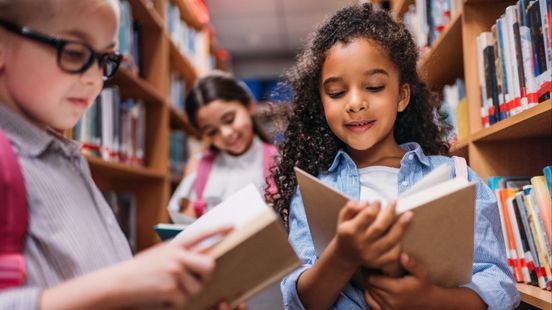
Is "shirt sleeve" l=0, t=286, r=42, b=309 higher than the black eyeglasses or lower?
lower

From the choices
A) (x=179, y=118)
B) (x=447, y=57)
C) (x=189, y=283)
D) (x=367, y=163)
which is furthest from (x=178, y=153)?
(x=189, y=283)

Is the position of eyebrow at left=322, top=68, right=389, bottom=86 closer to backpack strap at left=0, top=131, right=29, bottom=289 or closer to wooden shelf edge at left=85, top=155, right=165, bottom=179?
backpack strap at left=0, top=131, right=29, bottom=289

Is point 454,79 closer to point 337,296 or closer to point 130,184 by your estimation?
point 337,296

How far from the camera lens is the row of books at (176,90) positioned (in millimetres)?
3266

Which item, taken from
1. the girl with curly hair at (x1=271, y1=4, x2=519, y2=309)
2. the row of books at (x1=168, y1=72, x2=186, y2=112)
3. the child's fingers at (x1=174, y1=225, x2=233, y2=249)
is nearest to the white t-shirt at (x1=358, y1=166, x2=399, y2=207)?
the girl with curly hair at (x1=271, y1=4, x2=519, y2=309)

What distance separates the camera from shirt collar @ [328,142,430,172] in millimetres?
1148

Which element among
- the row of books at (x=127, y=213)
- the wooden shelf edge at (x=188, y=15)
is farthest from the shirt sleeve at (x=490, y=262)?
the wooden shelf edge at (x=188, y=15)

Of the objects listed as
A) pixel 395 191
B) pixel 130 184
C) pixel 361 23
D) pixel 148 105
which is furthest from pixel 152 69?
pixel 395 191

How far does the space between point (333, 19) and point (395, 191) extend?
0.45 m

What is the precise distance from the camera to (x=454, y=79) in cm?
201

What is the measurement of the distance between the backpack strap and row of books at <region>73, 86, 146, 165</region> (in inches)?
50.0

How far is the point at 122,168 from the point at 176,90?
4.29 feet

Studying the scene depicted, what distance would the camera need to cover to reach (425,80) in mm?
1416

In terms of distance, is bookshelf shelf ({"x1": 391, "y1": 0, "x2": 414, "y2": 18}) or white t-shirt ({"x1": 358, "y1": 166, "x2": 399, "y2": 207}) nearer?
→ white t-shirt ({"x1": 358, "y1": 166, "x2": 399, "y2": 207})
